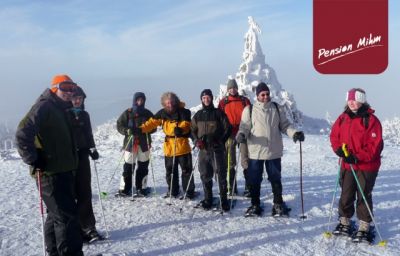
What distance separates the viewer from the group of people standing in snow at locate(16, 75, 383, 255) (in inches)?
189

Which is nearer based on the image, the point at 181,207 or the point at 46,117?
the point at 46,117

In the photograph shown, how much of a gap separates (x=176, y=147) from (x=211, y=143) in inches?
39.1

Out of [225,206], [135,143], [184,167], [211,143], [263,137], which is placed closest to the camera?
[263,137]

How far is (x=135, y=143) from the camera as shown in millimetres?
8477

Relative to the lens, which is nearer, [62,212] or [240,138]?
[62,212]

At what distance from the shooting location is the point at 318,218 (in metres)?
7.28

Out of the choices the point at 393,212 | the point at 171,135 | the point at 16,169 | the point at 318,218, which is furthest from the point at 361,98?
the point at 16,169

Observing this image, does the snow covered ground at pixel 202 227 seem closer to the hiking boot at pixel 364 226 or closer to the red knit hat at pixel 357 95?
the hiking boot at pixel 364 226

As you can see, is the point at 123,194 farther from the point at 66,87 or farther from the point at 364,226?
the point at 364,226

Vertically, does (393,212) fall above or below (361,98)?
below

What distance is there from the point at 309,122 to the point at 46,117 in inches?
1387

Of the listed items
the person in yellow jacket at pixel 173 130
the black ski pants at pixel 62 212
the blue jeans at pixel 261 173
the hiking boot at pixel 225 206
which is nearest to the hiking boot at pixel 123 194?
the person in yellow jacket at pixel 173 130

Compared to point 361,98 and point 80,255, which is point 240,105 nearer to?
point 361,98

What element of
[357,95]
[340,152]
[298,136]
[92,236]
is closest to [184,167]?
[298,136]
